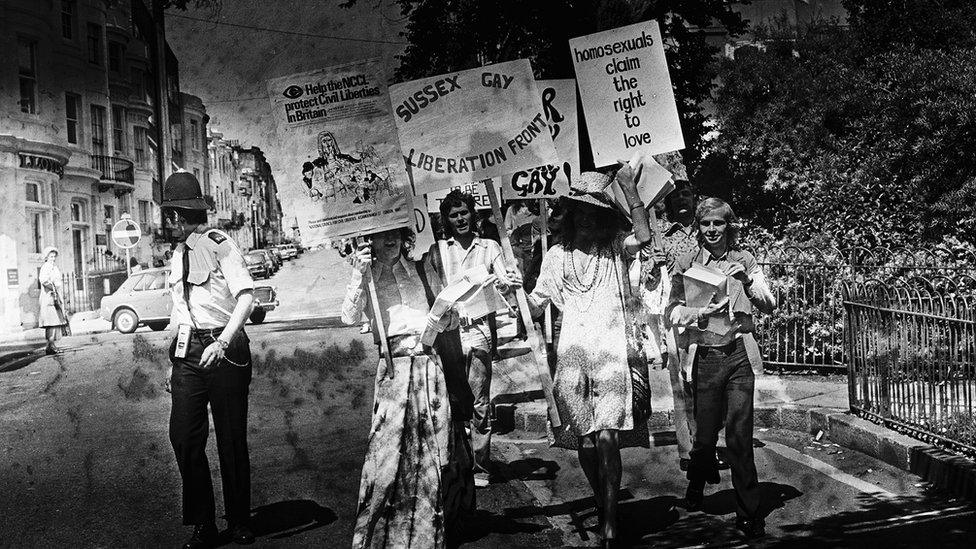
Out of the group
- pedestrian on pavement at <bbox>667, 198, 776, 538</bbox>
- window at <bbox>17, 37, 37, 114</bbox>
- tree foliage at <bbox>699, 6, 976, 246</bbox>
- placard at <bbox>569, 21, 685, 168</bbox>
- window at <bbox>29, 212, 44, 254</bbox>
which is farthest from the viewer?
window at <bbox>29, 212, 44, 254</bbox>

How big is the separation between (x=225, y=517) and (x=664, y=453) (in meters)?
3.46

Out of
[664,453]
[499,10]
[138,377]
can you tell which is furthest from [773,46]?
[664,453]

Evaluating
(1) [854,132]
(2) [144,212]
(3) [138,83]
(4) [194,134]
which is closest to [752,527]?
(1) [854,132]

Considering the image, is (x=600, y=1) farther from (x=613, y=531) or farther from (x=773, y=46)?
(x=773, y=46)

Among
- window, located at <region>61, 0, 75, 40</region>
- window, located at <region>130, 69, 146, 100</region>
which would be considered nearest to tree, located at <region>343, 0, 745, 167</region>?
window, located at <region>130, 69, 146, 100</region>

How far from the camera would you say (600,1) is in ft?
37.8

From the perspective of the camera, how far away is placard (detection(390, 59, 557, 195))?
7266mm

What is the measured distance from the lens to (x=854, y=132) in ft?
63.1

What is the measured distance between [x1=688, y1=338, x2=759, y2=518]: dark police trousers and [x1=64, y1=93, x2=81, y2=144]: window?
21.3m

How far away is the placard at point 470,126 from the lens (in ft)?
23.8

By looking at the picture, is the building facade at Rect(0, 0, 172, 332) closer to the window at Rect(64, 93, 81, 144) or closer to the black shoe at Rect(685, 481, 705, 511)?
the window at Rect(64, 93, 81, 144)

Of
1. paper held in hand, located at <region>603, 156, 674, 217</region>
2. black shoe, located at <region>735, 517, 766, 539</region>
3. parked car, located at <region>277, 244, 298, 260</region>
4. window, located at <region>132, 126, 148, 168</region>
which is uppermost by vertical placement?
window, located at <region>132, 126, 148, 168</region>

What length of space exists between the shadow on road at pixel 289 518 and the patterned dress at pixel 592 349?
157cm

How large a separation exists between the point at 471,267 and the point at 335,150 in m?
1.69
